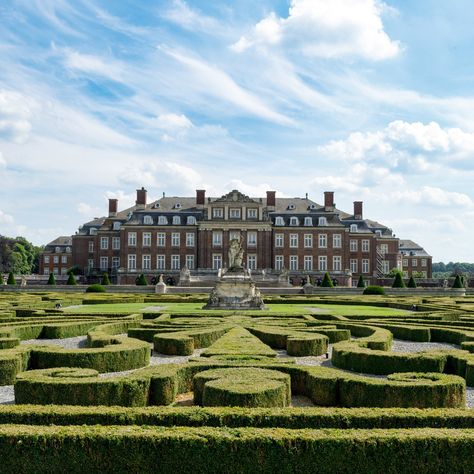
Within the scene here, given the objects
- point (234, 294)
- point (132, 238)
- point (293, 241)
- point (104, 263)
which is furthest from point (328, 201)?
point (234, 294)

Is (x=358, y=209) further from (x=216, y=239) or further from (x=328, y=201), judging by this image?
(x=216, y=239)

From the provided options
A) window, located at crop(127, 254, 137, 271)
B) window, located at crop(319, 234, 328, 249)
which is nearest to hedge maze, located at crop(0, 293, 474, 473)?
window, located at crop(127, 254, 137, 271)

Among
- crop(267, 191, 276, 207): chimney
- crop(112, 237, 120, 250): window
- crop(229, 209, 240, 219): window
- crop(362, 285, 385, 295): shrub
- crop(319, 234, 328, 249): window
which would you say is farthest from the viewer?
crop(112, 237, 120, 250): window

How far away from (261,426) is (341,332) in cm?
847

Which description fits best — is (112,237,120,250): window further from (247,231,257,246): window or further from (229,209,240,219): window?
(247,231,257,246): window

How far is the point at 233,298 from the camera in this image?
2505 cm

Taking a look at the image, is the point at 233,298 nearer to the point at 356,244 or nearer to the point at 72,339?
the point at 72,339

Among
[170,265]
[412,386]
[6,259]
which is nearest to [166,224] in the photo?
[170,265]

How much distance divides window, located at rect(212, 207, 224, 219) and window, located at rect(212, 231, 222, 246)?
174 centimetres

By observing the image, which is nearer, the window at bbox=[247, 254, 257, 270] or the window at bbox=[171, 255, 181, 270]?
the window at bbox=[247, 254, 257, 270]

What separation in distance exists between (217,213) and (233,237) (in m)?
3.17

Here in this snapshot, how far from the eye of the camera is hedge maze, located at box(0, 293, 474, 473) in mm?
5426

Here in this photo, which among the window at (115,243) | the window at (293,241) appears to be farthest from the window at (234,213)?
the window at (115,243)

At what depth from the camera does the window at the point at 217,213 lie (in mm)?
61281
